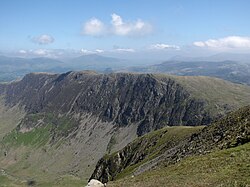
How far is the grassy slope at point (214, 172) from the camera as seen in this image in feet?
114

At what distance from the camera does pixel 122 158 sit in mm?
155625

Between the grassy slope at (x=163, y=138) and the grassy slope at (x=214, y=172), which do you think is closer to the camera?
the grassy slope at (x=214, y=172)

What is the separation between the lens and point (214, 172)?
39281mm

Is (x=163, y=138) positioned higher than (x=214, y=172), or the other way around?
(x=214, y=172)

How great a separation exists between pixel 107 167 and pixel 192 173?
118334mm

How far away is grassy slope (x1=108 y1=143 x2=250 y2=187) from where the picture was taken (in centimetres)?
3480

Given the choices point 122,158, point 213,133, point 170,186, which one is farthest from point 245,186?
point 122,158

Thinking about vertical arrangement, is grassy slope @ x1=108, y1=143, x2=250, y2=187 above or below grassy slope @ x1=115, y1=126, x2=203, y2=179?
above

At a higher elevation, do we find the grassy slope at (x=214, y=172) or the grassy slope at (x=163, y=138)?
the grassy slope at (x=214, y=172)

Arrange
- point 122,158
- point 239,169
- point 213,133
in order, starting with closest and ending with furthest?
1. point 239,169
2. point 213,133
3. point 122,158

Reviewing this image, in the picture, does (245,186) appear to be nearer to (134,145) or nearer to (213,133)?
(213,133)

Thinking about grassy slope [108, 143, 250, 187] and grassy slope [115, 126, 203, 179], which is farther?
grassy slope [115, 126, 203, 179]

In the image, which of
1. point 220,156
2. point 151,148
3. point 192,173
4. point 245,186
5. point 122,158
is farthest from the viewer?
point 122,158

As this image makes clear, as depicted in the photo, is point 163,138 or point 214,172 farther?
point 163,138
